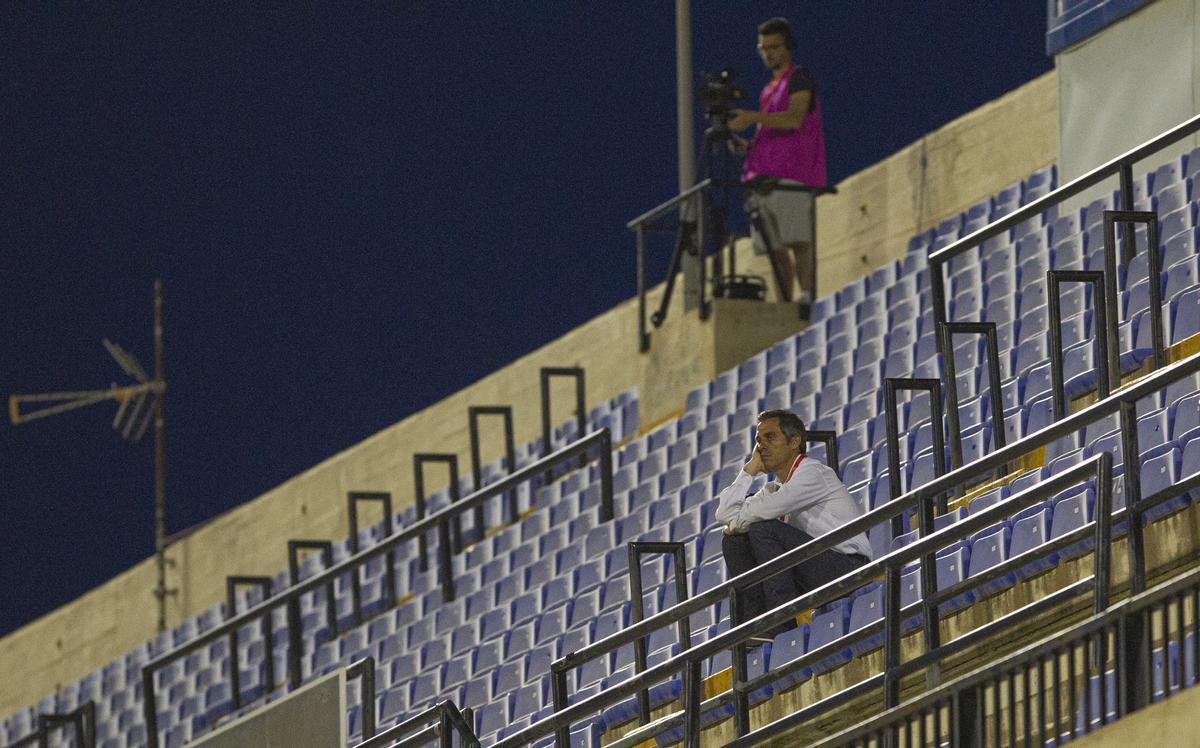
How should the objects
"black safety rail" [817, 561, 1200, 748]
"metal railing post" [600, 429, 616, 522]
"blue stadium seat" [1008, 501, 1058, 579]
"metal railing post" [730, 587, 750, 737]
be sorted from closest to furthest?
"black safety rail" [817, 561, 1200, 748]
"metal railing post" [730, 587, 750, 737]
"blue stadium seat" [1008, 501, 1058, 579]
"metal railing post" [600, 429, 616, 522]

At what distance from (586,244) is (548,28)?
1.88 metres

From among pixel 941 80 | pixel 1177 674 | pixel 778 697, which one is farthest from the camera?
pixel 941 80

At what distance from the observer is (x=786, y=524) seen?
275 inches

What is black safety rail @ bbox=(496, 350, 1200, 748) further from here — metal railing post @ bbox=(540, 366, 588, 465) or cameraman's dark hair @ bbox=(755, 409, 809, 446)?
metal railing post @ bbox=(540, 366, 588, 465)

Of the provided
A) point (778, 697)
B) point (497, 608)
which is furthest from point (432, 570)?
point (778, 697)

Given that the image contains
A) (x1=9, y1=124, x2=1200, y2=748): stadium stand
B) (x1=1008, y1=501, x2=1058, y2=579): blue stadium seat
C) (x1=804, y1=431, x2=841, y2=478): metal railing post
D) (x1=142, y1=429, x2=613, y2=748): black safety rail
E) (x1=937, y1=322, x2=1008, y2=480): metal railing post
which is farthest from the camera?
(x1=142, y1=429, x2=613, y2=748): black safety rail

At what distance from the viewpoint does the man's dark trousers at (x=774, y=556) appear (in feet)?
22.1

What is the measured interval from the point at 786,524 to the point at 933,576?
90 centimetres

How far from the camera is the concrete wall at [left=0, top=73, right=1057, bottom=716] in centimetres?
1201

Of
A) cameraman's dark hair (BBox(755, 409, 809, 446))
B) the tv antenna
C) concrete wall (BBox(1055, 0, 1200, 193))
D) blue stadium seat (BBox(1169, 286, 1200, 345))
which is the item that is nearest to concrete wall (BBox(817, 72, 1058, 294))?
concrete wall (BBox(1055, 0, 1200, 193))

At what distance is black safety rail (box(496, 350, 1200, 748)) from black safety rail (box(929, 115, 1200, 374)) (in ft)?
4.01

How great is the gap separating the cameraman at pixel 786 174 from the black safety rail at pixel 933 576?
17.5 feet

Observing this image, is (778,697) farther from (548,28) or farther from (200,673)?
(548,28)

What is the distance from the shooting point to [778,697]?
696cm
